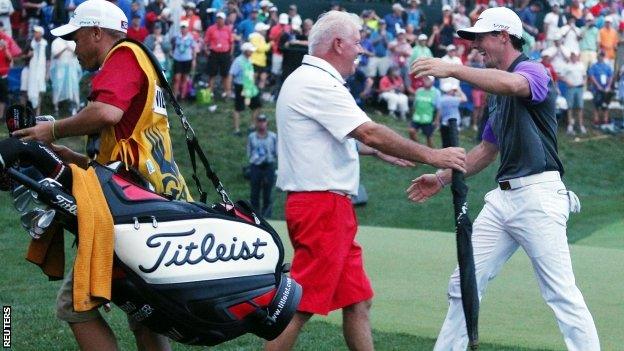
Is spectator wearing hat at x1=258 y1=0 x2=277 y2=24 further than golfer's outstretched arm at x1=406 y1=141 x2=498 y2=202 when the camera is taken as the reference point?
Yes

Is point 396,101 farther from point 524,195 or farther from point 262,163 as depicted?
point 524,195

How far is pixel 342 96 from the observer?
6500 mm

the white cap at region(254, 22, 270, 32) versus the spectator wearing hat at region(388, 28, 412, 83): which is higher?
the white cap at region(254, 22, 270, 32)

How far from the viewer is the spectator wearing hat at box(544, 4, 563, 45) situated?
31391mm

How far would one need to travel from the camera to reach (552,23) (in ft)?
105

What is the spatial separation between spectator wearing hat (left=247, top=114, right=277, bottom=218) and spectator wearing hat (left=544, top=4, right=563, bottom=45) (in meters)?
11.9

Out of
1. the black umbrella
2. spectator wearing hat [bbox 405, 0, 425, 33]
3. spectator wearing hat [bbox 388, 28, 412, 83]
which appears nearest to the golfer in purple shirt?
the black umbrella

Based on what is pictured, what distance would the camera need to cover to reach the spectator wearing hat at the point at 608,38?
1261 inches

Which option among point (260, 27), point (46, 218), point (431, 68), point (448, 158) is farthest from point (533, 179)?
point (260, 27)

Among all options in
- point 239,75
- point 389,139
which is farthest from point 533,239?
point 239,75

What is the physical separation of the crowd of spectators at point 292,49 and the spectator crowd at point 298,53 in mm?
29

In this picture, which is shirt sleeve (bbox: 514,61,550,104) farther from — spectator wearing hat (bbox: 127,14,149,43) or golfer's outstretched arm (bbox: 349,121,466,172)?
spectator wearing hat (bbox: 127,14,149,43)

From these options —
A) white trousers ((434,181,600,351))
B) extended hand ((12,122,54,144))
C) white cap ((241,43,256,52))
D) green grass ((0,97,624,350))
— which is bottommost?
white cap ((241,43,256,52))

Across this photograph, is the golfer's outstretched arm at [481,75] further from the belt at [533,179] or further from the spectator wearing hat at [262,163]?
the spectator wearing hat at [262,163]
